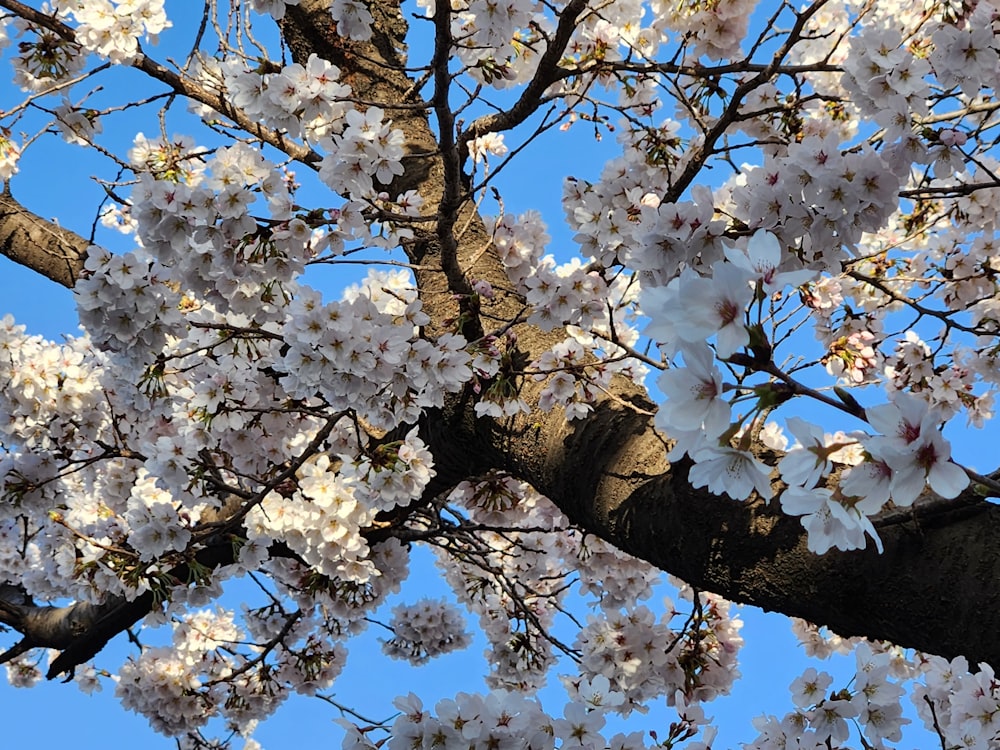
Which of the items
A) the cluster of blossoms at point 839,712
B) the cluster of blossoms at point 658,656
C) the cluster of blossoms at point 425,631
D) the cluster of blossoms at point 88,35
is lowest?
the cluster of blossoms at point 839,712

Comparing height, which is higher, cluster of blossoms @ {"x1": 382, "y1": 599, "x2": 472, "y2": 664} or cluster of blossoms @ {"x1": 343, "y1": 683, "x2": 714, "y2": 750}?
cluster of blossoms @ {"x1": 382, "y1": 599, "x2": 472, "y2": 664}

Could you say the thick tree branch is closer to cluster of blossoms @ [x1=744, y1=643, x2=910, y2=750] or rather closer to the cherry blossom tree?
the cherry blossom tree

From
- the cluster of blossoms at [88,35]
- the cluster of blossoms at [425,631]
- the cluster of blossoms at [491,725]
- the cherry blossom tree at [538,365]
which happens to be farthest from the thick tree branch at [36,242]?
the cluster of blossoms at [491,725]

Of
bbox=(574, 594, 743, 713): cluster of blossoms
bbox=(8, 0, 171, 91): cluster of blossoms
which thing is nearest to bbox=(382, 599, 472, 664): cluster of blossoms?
bbox=(574, 594, 743, 713): cluster of blossoms

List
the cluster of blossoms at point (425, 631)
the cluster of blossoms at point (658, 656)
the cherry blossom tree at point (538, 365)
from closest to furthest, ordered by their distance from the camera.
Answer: the cherry blossom tree at point (538, 365) < the cluster of blossoms at point (658, 656) < the cluster of blossoms at point (425, 631)

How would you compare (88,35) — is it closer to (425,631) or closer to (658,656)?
(658,656)

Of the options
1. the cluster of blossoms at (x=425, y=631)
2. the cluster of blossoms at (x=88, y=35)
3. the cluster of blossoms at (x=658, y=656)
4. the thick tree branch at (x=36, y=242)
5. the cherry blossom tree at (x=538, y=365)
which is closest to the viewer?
the cherry blossom tree at (x=538, y=365)

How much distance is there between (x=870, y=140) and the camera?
2.28m

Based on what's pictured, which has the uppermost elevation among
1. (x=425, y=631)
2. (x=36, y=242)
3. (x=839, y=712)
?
(x=36, y=242)

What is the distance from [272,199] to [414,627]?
253 cm

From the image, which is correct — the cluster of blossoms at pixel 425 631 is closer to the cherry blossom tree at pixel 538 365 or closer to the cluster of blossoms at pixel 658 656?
the cherry blossom tree at pixel 538 365

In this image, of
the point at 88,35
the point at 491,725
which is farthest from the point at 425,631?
the point at 88,35

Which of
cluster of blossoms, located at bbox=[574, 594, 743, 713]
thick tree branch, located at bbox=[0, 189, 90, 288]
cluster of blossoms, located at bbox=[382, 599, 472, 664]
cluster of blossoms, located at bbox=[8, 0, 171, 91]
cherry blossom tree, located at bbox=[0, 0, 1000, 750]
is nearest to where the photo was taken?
cherry blossom tree, located at bbox=[0, 0, 1000, 750]

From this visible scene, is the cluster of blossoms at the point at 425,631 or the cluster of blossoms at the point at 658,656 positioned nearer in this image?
the cluster of blossoms at the point at 658,656
